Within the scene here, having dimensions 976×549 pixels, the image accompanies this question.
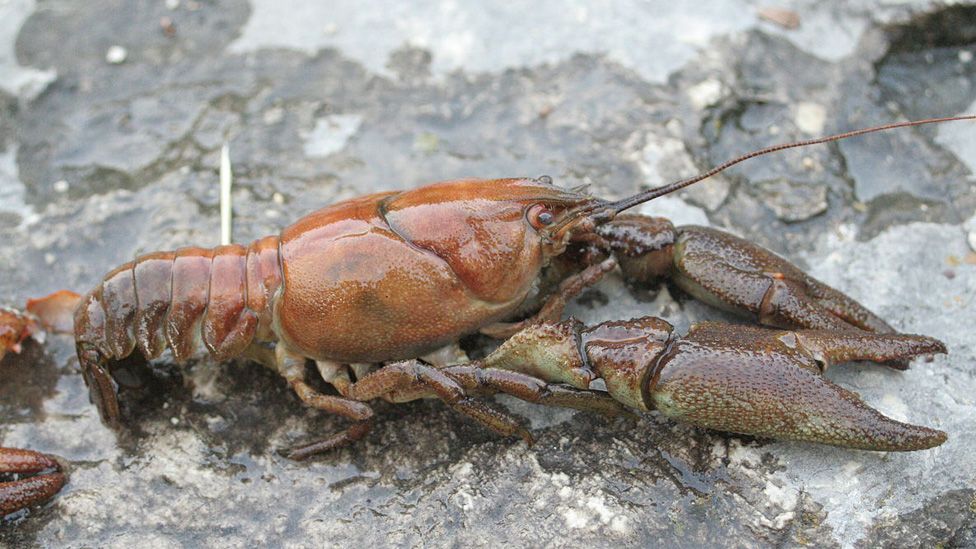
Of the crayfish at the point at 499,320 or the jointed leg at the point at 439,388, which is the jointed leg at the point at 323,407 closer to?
the crayfish at the point at 499,320

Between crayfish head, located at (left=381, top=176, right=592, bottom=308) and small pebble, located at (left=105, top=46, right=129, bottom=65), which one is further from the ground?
crayfish head, located at (left=381, top=176, right=592, bottom=308)

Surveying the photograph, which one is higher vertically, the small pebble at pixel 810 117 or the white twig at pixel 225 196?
the small pebble at pixel 810 117

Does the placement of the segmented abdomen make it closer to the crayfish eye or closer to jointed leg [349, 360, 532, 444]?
jointed leg [349, 360, 532, 444]

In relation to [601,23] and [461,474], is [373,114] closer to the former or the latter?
[601,23]

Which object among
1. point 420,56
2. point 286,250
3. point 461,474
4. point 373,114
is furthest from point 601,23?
point 461,474

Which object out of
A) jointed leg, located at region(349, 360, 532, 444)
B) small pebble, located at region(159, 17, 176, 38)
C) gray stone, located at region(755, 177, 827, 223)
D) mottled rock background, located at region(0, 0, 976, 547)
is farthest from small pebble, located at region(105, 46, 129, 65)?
gray stone, located at region(755, 177, 827, 223)

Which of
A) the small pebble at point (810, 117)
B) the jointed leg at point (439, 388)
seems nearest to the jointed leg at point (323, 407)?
the jointed leg at point (439, 388)
